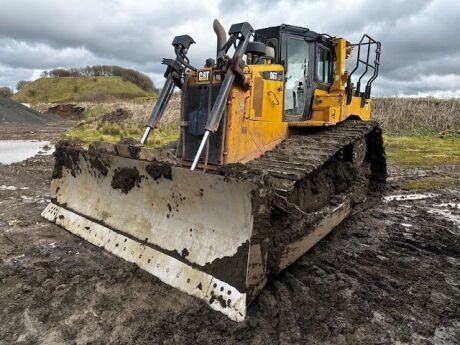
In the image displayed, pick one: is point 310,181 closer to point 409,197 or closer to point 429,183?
point 409,197

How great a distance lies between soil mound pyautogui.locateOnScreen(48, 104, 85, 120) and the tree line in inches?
1552

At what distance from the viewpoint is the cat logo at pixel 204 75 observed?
5262 mm

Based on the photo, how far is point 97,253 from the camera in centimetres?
459

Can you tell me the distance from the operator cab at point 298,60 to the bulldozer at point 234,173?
0.07 feet

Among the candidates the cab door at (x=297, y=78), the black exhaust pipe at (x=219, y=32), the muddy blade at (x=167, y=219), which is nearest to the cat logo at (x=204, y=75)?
the black exhaust pipe at (x=219, y=32)

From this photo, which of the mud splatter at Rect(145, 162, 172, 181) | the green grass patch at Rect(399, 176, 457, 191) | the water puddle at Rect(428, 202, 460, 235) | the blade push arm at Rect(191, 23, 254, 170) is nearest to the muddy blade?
the mud splatter at Rect(145, 162, 172, 181)

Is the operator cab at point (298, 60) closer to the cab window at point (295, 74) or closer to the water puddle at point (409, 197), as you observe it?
the cab window at point (295, 74)

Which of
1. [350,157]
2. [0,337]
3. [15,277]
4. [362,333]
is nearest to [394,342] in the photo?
[362,333]

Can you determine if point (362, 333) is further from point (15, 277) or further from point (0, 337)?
point (15, 277)

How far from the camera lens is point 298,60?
615 cm

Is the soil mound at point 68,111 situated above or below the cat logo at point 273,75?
below

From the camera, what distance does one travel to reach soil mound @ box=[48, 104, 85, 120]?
54.1 meters

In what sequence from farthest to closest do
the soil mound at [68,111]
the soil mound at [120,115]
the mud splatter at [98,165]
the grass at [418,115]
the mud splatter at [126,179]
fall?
the soil mound at [68,111] < the soil mound at [120,115] < the grass at [418,115] < the mud splatter at [98,165] < the mud splatter at [126,179]

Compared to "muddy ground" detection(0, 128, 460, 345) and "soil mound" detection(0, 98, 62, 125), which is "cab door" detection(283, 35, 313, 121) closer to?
"muddy ground" detection(0, 128, 460, 345)
